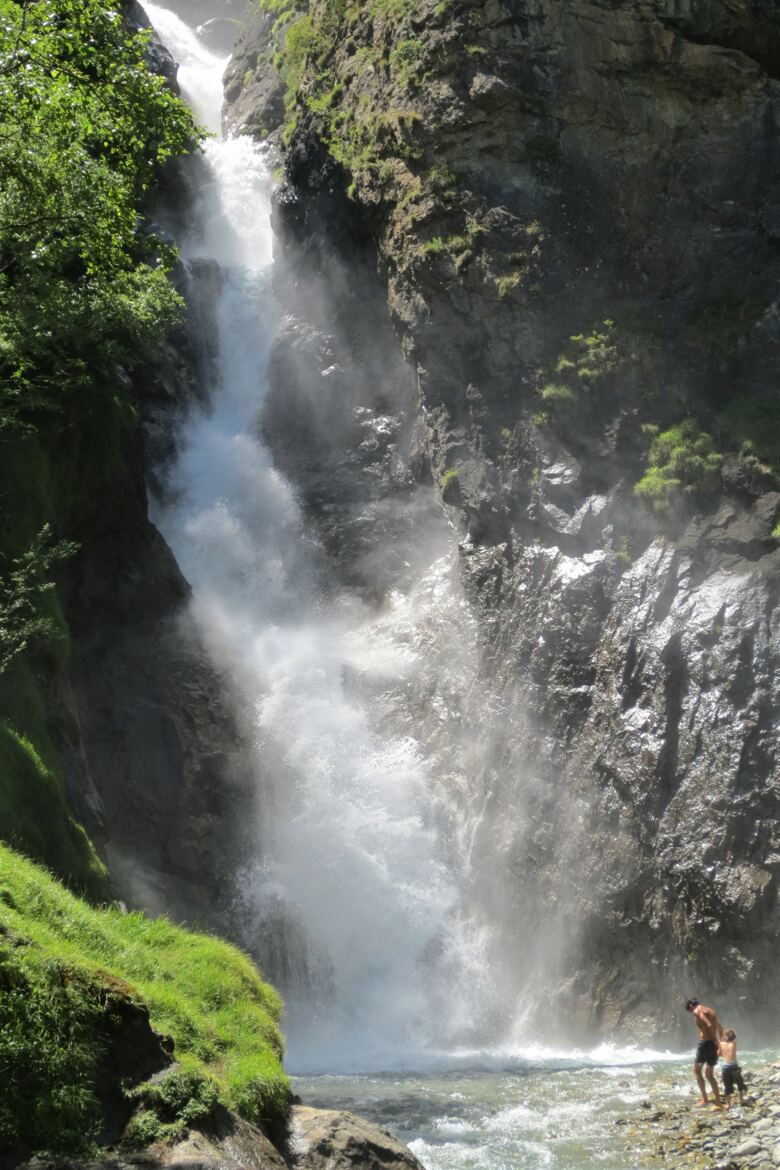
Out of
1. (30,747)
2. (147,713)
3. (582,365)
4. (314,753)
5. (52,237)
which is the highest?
(582,365)

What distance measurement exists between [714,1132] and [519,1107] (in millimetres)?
3316

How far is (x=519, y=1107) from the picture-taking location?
573 inches

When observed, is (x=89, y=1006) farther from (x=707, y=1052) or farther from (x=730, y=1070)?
(x=707, y=1052)

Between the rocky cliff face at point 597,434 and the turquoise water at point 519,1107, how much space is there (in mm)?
3052

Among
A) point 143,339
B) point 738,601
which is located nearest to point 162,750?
point 143,339

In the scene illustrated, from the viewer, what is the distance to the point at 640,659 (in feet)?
69.7

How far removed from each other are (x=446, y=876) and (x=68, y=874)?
11.1m

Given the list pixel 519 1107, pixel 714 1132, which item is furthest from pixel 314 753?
pixel 714 1132

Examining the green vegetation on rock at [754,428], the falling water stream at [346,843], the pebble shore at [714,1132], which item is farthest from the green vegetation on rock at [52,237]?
the green vegetation on rock at [754,428]

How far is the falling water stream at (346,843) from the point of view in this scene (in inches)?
590

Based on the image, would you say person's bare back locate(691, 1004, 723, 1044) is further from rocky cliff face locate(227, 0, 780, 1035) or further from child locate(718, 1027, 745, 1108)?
rocky cliff face locate(227, 0, 780, 1035)

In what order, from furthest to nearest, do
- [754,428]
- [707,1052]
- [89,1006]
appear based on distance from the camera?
[754,428] → [707,1052] → [89,1006]

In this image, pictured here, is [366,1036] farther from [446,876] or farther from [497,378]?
[497,378]

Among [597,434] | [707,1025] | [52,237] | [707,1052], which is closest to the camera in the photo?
[707,1052]
